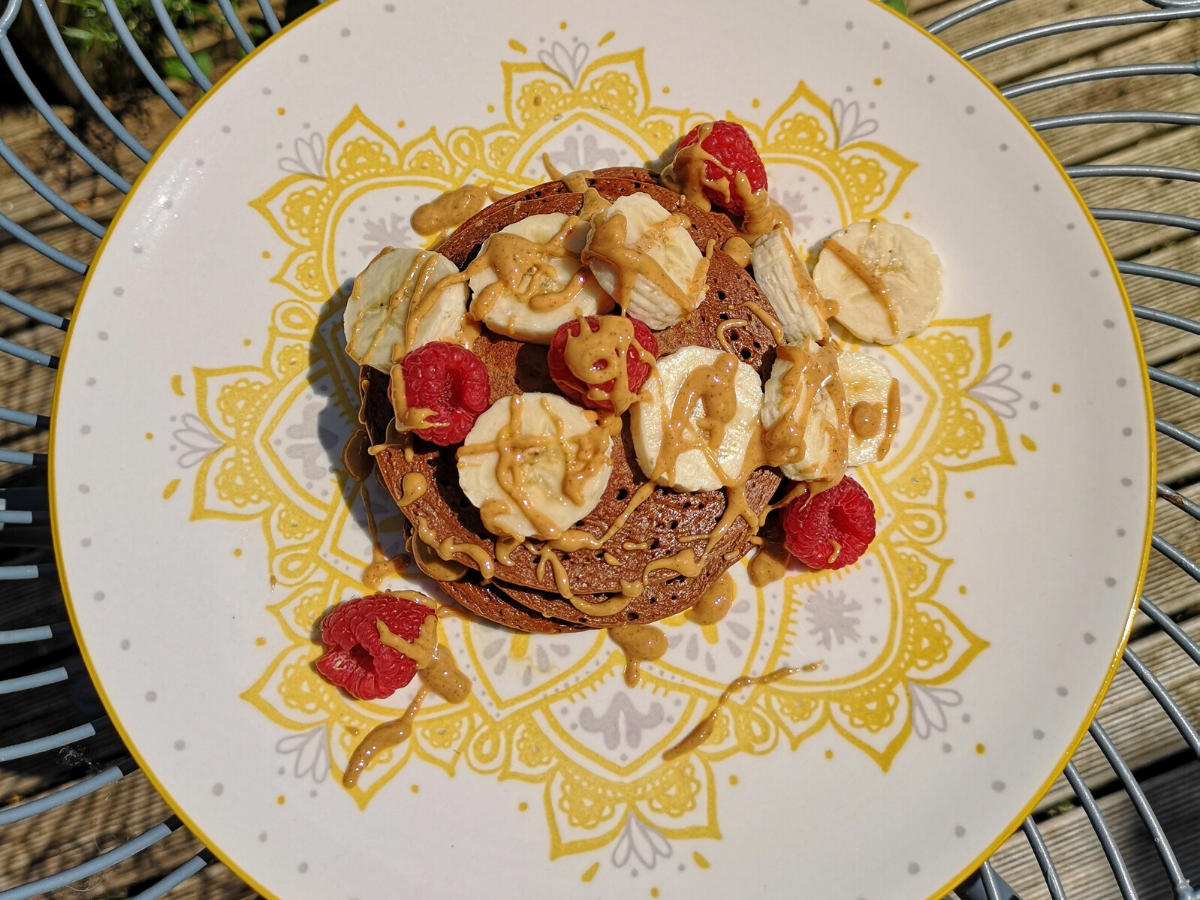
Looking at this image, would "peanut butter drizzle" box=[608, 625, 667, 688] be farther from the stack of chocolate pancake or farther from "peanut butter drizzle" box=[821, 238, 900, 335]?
"peanut butter drizzle" box=[821, 238, 900, 335]

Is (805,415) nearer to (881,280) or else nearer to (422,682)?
(881,280)

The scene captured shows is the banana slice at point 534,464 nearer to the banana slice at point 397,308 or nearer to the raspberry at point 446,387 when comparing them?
the raspberry at point 446,387

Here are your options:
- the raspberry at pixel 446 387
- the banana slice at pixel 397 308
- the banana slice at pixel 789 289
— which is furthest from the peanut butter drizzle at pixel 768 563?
the banana slice at pixel 397 308

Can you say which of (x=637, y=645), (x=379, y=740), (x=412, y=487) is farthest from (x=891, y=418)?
(x=379, y=740)

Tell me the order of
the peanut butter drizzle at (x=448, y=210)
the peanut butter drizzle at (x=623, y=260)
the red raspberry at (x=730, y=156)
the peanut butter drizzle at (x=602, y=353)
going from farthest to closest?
the peanut butter drizzle at (x=448, y=210)
the red raspberry at (x=730, y=156)
the peanut butter drizzle at (x=623, y=260)
the peanut butter drizzle at (x=602, y=353)

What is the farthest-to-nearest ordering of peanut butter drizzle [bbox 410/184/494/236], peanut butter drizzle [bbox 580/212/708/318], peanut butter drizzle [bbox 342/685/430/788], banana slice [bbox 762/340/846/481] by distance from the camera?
peanut butter drizzle [bbox 410/184/494/236], peanut butter drizzle [bbox 342/685/430/788], banana slice [bbox 762/340/846/481], peanut butter drizzle [bbox 580/212/708/318]

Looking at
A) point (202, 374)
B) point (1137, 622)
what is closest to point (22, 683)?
point (202, 374)

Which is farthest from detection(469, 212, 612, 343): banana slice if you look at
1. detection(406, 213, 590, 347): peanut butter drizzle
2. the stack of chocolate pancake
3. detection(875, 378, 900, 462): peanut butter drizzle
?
detection(875, 378, 900, 462): peanut butter drizzle
